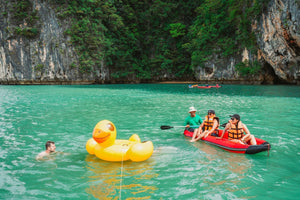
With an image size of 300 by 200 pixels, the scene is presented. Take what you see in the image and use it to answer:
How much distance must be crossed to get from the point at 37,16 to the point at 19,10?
311cm

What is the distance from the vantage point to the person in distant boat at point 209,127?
734 centimetres

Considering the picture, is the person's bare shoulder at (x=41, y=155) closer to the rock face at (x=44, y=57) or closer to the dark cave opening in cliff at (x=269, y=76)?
the dark cave opening in cliff at (x=269, y=76)

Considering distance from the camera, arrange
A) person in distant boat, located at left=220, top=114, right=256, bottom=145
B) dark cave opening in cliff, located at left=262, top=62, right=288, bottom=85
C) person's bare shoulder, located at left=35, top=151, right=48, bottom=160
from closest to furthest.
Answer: person's bare shoulder, located at left=35, top=151, right=48, bottom=160 < person in distant boat, located at left=220, top=114, right=256, bottom=145 < dark cave opening in cliff, located at left=262, top=62, right=288, bottom=85

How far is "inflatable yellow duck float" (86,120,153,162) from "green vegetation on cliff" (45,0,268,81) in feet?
112

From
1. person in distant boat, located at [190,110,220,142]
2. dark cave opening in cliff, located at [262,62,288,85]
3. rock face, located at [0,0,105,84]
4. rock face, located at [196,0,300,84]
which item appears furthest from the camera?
rock face, located at [0,0,105,84]

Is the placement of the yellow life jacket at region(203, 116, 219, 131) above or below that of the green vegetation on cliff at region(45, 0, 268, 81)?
below

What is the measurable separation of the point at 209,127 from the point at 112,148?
3270mm

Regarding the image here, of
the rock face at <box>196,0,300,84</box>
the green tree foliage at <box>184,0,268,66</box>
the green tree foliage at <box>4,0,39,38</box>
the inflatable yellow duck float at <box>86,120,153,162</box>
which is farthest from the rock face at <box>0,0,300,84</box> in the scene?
the inflatable yellow duck float at <box>86,120,153,162</box>

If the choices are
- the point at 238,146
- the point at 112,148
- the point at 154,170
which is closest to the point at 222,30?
the point at 238,146

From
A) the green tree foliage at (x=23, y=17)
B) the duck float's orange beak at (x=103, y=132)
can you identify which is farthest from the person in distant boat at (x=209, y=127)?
the green tree foliage at (x=23, y=17)

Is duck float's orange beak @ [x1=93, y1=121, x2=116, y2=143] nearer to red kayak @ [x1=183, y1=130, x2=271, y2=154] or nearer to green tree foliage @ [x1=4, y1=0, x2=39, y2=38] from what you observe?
red kayak @ [x1=183, y1=130, x2=271, y2=154]

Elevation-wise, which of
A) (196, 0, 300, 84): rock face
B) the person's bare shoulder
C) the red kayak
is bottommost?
the person's bare shoulder

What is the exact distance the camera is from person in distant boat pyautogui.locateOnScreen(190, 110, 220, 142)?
7.34 metres

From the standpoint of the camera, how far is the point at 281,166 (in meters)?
5.30
